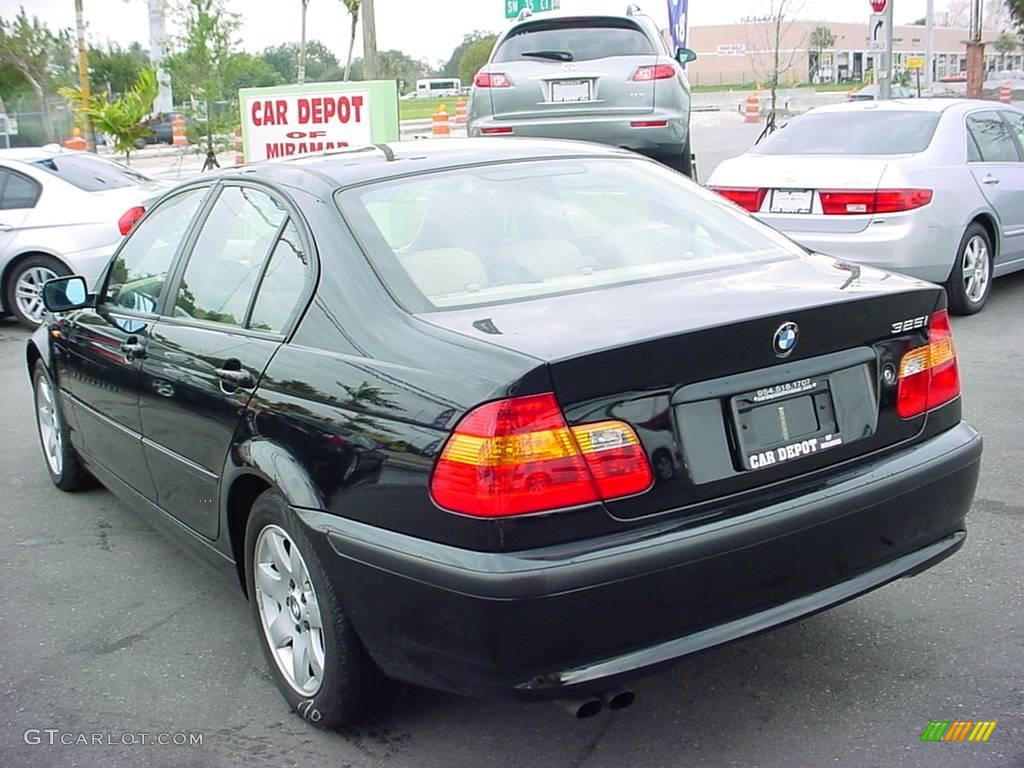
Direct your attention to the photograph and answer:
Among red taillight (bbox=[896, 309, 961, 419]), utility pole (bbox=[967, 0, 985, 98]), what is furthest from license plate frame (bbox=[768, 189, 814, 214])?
utility pole (bbox=[967, 0, 985, 98])

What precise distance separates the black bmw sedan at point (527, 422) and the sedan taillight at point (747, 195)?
4.45 metres

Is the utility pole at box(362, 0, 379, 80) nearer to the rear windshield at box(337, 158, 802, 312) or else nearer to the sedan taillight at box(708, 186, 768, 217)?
the sedan taillight at box(708, 186, 768, 217)

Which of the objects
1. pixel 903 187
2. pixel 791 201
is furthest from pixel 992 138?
pixel 791 201

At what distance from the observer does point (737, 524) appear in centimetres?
276

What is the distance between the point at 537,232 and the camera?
3551 mm

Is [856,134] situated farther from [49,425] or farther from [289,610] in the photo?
[289,610]

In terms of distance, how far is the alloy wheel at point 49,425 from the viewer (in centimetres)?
546

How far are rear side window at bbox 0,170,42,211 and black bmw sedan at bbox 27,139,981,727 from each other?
6857 mm

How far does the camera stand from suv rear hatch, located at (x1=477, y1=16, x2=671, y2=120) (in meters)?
10.8

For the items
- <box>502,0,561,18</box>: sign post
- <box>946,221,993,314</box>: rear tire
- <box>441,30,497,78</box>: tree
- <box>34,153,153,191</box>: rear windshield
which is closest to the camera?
<box>946,221,993,314</box>: rear tire

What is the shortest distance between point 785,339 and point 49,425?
13.3ft

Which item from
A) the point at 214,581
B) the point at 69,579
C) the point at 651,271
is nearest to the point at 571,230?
the point at 651,271

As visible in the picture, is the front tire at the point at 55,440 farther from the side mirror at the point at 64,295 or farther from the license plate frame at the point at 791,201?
the license plate frame at the point at 791,201

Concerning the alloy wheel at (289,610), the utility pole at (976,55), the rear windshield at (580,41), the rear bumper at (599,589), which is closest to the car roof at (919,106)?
the rear windshield at (580,41)
